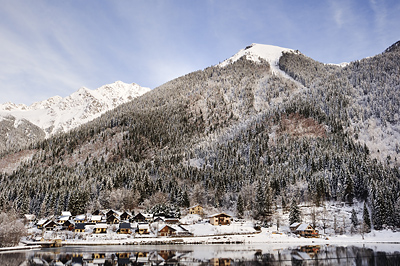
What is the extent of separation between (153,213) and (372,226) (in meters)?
74.7

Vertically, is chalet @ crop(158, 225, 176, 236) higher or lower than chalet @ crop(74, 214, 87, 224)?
lower

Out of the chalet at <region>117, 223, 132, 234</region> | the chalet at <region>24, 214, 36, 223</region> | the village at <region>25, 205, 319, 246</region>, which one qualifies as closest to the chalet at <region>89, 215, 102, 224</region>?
the village at <region>25, 205, 319, 246</region>

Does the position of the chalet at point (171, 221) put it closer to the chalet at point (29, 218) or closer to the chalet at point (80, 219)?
the chalet at point (80, 219)

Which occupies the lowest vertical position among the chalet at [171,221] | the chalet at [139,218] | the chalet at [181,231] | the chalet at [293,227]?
the chalet at [181,231]

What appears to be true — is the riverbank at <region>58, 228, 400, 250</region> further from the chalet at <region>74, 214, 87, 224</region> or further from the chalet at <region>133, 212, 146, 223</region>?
the chalet at <region>133, 212, 146, 223</region>

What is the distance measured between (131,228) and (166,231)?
1236cm

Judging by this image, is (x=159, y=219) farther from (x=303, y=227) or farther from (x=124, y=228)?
(x=303, y=227)

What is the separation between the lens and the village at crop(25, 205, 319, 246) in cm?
9294

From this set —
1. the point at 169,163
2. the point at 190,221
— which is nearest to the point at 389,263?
the point at 190,221

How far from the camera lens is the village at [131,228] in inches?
3659

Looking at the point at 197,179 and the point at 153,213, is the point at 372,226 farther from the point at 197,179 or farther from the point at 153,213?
the point at 197,179

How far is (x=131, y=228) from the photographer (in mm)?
100500

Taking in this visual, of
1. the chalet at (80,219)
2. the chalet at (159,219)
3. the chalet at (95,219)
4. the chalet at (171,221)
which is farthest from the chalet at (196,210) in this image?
the chalet at (80,219)

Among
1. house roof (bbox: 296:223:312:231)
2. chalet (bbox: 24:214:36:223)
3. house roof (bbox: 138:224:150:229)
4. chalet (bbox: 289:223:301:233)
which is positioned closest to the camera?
house roof (bbox: 296:223:312:231)
